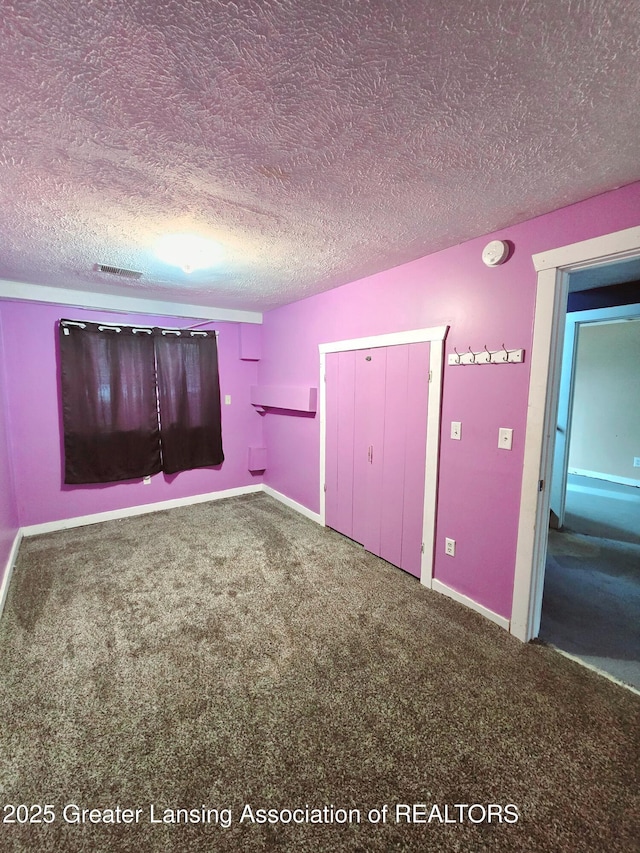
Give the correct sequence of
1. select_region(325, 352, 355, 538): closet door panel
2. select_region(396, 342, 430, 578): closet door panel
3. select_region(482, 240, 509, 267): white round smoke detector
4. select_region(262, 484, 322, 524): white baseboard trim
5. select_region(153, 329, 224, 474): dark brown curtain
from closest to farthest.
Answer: select_region(482, 240, 509, 267): white round smoke detector
select_region(396, 342, 430, 578): closet door panel
select_region(325, 352, 355, 538): closet door panel
select_region(262, 484, 322, 524): white baseboard trim
select_region(153, 329, 224, 474): dark brown curtain

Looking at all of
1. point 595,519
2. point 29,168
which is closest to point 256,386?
point 29,168

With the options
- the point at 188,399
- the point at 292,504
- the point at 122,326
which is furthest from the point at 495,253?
the point at 122,326

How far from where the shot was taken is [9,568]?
2.59 meters

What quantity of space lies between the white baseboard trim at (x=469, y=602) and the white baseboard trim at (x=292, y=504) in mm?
1412

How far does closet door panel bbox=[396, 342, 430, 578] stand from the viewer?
243 centimetres

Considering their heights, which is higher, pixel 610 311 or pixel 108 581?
pixel 610 311

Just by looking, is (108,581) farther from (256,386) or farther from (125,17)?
(125,17)

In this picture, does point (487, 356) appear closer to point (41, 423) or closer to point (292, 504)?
point (292, 504)

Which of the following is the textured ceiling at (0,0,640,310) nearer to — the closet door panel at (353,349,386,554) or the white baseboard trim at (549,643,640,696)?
the closet door panel at (353,349,386,554)

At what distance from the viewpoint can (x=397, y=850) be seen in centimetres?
108

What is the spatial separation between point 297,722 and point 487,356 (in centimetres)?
210

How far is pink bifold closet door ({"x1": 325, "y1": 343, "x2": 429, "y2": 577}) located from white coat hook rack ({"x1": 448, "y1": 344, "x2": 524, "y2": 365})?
228mm

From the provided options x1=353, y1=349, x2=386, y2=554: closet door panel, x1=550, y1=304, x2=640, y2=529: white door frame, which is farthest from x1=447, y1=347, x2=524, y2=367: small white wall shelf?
x1=550, y1=304, x2=640, y2=529: white door frame

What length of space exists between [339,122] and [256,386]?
3386mm
